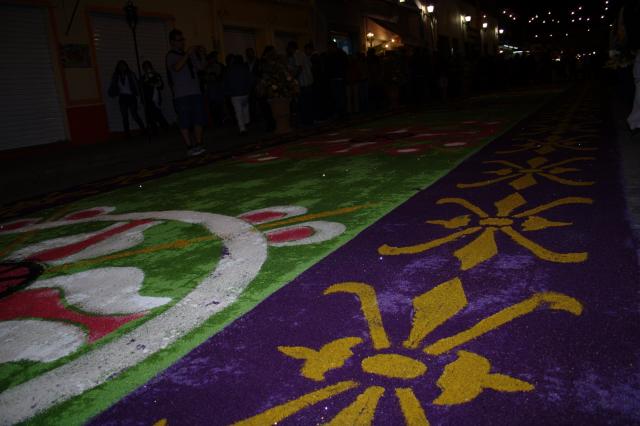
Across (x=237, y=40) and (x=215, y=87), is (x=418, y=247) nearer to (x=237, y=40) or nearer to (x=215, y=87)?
(x=215, y=87)

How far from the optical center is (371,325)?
142cm

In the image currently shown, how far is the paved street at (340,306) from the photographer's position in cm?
113

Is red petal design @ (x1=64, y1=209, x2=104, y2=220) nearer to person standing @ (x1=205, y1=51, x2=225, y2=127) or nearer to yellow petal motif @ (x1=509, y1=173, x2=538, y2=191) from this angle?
yellow petal motif @ (x1=509, y1=173, x2=538, y2=191)

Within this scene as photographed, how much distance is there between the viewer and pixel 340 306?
157cm

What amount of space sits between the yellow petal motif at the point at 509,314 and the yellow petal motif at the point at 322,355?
0.21 metres

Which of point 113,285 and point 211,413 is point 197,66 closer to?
point 113,285

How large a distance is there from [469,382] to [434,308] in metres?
0.37

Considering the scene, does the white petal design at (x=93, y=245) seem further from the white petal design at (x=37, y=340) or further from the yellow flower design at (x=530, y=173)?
the yellow flower design at (x=530, y=173)

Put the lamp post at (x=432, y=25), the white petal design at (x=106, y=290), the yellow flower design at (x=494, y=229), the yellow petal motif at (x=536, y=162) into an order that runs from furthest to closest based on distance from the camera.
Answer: the lamp post at (x=432, y=25)
the yellow petal motif at (x=536, y=162)
the yellow flower design at (x=494, y=229)
the white petal design at (x=106, y=290)

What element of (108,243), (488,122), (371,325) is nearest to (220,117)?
(488,122)

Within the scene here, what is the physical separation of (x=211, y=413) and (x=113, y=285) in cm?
102

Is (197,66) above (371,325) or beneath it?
above

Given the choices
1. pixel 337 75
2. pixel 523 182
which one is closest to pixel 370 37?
pixel 337 75

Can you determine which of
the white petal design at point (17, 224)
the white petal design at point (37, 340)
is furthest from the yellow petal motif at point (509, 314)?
the white petal design at point (17, 224)
